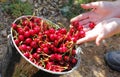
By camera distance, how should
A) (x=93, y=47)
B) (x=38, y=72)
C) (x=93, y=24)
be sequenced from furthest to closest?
(x=93, y=47) → (x=93, y=24) → (x=38, y=72)

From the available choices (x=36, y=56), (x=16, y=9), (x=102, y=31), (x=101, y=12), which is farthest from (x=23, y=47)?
(x=16, y=9)

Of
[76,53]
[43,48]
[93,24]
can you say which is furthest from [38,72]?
[93,24]

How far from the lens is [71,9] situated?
2828 mm

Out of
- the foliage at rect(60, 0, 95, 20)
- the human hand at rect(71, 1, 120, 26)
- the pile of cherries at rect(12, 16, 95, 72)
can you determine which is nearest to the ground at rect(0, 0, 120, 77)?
the foliage at rect(60, 0, 95, 20)

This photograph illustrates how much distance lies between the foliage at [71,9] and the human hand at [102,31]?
0.72 metres

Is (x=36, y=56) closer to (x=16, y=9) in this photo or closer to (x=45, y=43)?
(x=45, y=43)

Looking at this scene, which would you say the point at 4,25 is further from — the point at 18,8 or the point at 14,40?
the point at 14,40

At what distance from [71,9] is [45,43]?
3.52 feet

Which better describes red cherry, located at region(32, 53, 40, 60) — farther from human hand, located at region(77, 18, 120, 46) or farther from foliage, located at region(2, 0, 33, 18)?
foliage, located at region(2, 0, 33, 18)

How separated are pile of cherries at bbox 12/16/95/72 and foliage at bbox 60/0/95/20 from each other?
34.1 inches

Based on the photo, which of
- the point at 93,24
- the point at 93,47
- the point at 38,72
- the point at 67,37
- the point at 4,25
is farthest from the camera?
the point at 93,47

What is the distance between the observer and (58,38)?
72.6 inches

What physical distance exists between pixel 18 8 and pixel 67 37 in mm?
886

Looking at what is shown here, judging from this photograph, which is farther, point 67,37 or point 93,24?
point 93,24
